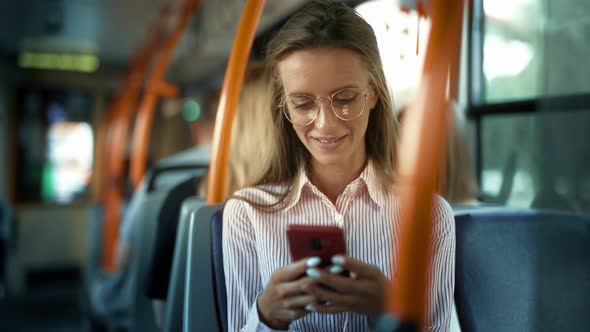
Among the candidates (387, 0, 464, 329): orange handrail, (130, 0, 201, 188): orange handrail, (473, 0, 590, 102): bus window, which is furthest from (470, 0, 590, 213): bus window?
(130, 0, 201, 188): orange handrail

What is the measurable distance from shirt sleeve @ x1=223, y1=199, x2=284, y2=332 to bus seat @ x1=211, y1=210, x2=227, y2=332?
0.10m

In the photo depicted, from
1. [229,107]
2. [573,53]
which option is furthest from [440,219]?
[573,53]

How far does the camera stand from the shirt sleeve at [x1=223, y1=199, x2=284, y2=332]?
848mm

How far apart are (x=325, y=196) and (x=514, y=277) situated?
0.56 m

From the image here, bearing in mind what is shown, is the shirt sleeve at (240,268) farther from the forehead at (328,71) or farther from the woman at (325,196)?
the forehead at (328,71)

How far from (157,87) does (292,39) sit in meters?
1.95

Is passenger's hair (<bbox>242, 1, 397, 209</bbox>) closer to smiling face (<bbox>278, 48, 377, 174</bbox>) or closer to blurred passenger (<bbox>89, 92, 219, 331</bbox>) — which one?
smiling face (<bbox>278, 48, 377, 174</bbox>)

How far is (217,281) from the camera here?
1.00 meters

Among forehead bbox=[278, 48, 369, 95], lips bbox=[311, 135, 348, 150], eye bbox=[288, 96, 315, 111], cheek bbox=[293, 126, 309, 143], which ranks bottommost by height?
lips bbox=[311, 135, 348, 150]

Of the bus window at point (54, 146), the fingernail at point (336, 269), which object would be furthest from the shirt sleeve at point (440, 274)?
the bus window at point (54, 146)

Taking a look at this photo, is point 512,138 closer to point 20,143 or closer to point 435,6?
point 435,6

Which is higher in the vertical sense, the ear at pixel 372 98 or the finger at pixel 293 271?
the ear at pixel 372 98

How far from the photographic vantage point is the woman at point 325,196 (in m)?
0.70

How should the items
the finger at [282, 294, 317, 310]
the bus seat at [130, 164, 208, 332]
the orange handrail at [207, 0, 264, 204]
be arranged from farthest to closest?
the bus seat at [130, 164, 208, 332] → the orange handrail at [207, 0, 264, 204] → the finger at [282, 294, 317, 310]
